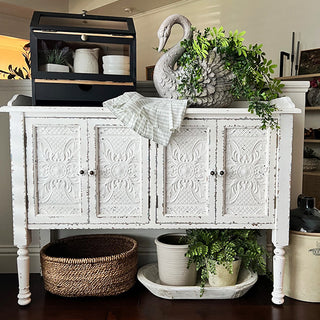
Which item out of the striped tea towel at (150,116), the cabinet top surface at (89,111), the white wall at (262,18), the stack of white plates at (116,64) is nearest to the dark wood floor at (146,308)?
the striped tea towel at (150,116)

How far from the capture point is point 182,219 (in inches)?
60.0

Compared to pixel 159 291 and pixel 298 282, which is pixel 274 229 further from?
pixel 159 291

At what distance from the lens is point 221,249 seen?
161 cm

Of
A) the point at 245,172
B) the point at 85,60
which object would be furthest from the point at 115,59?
the point at 245,172

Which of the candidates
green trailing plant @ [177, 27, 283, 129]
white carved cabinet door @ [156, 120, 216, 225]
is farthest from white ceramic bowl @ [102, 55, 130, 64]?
white carved cabinet door @ [156, 120, 216, 225]

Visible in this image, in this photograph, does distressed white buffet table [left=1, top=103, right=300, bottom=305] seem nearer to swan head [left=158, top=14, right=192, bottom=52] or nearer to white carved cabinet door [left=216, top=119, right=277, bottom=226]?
white carved cabinet door [left=216, top=119, right=277, bottom=226]

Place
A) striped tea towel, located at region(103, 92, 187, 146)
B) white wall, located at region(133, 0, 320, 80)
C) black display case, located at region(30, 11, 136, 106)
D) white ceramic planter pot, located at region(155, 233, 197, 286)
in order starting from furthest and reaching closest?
1. white wall, located at region(133, 0, 320, 80)
2. white ceramic planter pot, located at region(155, 233, 197, 286)
3. black display case, located at region(30, 11, 136, 106)
4. striped tea towel, located at region(103, 92, 187, 146)

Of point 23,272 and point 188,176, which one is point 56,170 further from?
point 188,176

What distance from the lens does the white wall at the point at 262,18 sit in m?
3.54

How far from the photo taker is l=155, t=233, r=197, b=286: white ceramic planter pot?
164cm

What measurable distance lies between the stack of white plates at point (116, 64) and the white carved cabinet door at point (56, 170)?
0.30m

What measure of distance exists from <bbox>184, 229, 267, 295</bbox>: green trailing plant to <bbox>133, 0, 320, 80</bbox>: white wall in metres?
2.74

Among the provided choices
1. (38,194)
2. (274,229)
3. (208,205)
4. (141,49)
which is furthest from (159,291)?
(141,49)

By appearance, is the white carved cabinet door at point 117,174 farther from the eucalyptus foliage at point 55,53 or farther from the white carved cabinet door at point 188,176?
the eucalyptus foliage at point 55,53
